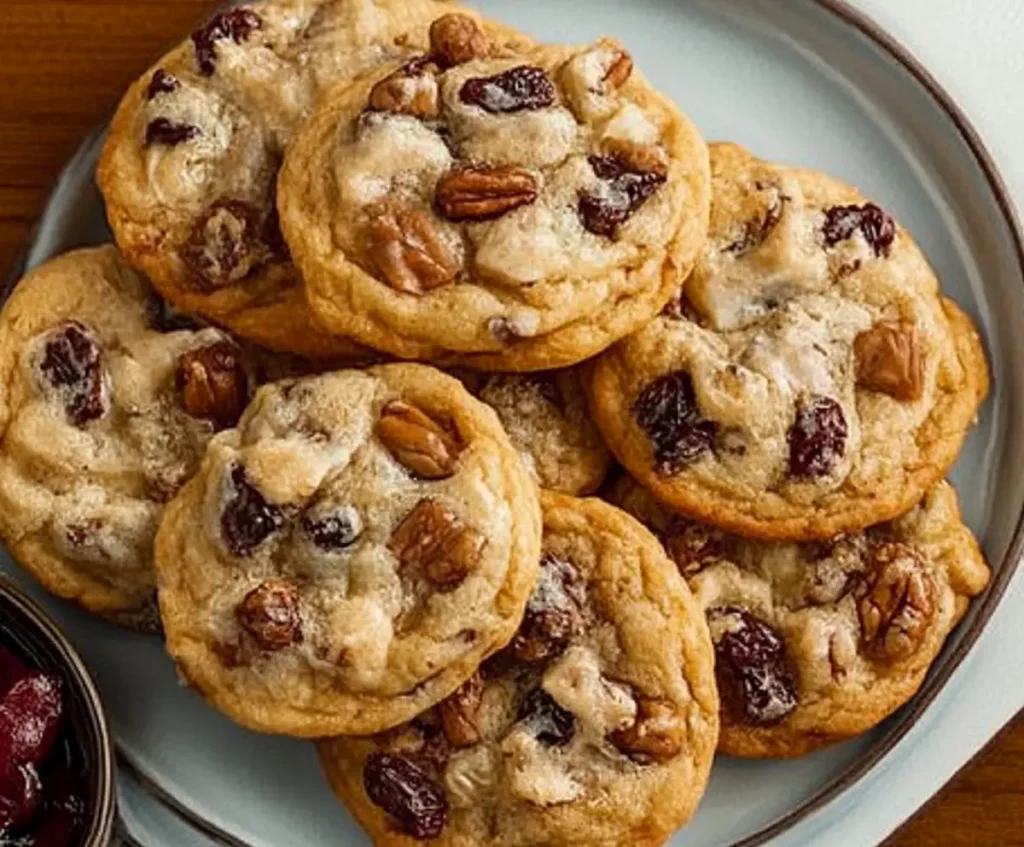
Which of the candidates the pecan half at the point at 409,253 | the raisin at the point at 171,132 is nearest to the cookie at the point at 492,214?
the pecan half at the point at 409,253

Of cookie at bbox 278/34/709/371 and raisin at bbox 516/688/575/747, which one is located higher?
cookie at bbox 278/34/709/371

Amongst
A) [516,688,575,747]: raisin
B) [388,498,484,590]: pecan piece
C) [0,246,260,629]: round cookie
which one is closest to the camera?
[388,498,484,590]: pecan piece

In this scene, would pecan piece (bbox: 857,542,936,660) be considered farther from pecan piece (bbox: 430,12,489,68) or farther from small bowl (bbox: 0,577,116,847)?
small bowl (bbox: 0,577,116,847)

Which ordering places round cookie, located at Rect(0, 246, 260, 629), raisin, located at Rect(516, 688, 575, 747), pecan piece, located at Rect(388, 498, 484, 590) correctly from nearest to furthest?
pecan piece, located at Rect(388, 498, 484, 590)
raisin, located at Rect(516, 688, 575, 747)
round cookie, located at Rect(0, 246, 260, 629)

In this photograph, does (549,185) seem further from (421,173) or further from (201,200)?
(201,200)

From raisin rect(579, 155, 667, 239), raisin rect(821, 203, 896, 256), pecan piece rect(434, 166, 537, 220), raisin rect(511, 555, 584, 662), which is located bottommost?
raisin rect(511, 555, 584, 662)

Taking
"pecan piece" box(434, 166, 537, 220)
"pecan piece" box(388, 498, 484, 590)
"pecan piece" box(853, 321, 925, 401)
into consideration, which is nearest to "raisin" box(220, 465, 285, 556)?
"pecan piece" box(388, 498, 484, 590)

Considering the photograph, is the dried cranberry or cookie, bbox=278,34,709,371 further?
the dried cranberry

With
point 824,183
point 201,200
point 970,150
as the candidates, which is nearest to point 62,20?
point 201,200
